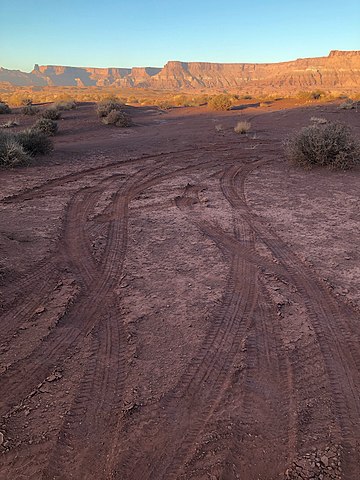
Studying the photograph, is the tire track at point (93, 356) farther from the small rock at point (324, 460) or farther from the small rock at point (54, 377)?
the small rock at point (324, 460)

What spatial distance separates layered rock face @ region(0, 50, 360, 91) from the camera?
9950 cm

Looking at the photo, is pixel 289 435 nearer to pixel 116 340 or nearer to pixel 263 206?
pixel 116 340

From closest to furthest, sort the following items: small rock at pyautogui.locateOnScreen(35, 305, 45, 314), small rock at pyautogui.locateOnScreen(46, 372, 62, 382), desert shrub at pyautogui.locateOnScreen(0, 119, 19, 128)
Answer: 1. small rock at pyautogui.locateOnScreen(46, 372, 62, 382)
2. small rock at pyautogui.locateOnScreen(35, 305, 45, 314)
3. desert shrub at pyautogui.locateOnScreen(0, 119, 19, 128)

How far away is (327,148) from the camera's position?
11352 mm

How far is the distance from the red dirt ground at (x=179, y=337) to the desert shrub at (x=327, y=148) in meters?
3.04

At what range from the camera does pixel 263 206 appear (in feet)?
27.2

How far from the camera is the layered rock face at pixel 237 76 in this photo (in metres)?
99.5

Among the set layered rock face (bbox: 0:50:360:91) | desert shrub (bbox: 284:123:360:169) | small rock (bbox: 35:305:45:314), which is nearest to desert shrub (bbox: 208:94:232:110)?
desert shrub (bbox: 284:123:360:169)

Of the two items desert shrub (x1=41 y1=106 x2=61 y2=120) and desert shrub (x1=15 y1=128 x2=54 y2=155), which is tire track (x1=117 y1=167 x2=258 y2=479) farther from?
desert shrub (x1=41 y1=106 x2=61 y2=120)

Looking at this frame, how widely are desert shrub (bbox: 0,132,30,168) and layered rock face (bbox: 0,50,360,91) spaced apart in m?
82.5

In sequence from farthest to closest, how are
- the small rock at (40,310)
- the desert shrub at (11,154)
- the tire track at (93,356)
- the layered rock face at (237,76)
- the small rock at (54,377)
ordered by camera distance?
the layered rock face at (237,76) → the desert shrub at (11,154) → the small rock at (40,310) → the small rock at (54,377) → the tire track at (93,356)

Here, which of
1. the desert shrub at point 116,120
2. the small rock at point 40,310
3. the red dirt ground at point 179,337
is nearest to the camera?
the red dirt ground at point 179,337

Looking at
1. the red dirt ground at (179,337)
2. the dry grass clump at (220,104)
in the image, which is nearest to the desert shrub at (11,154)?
the red dirt ground at (179,337)

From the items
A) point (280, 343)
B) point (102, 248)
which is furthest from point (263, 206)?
point (280, 343)
